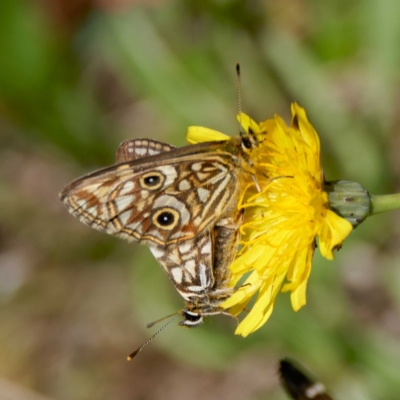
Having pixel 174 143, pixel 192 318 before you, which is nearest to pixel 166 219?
pixel 192 318

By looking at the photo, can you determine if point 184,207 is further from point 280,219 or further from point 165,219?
point 280,219

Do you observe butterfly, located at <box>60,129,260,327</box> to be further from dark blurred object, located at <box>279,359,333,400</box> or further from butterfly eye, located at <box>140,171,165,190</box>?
dark blurred object, located at <box>279,359,333,400</box>

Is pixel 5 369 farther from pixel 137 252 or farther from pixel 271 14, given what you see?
pixel 271 14

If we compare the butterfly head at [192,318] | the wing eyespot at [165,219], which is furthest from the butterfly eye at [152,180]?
the butterfly head at [192,318]

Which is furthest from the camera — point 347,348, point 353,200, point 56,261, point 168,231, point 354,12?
point 56,261

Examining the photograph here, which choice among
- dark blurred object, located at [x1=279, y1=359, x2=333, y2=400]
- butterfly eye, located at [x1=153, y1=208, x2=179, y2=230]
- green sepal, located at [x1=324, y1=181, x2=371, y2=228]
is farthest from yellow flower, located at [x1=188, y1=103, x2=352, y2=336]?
dark blurred object, located at [x1=279, y1=359, x2=333, y2=400]

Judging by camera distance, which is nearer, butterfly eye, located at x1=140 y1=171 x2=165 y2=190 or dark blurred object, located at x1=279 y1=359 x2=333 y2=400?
dark blurred object, located at x1=279 y1=359 x2=333 y2=400

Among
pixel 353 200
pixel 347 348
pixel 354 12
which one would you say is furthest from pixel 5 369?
pixel 354 12
